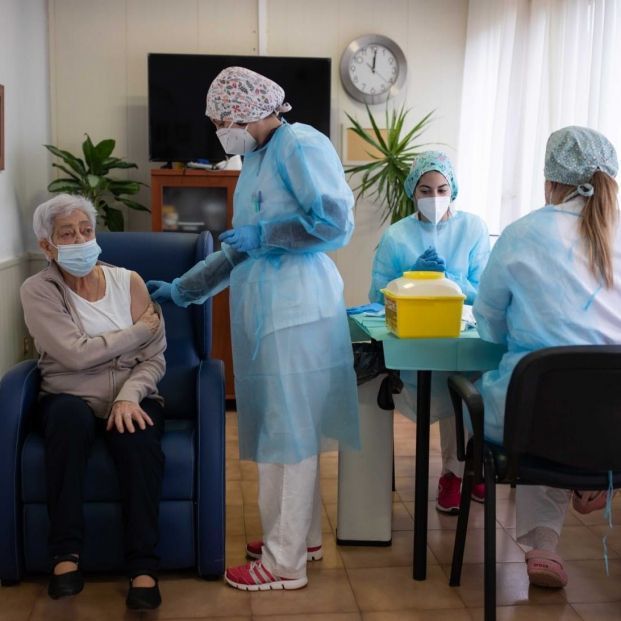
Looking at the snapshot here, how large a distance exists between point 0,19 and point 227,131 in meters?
2.09

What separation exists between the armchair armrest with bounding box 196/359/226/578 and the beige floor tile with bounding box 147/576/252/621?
1.9 inches

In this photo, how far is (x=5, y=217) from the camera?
163 inches

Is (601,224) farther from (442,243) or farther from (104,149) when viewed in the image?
(104,149)

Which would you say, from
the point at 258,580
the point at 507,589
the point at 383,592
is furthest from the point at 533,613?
the point at 258,580

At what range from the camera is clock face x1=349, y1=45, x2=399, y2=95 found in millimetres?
4816

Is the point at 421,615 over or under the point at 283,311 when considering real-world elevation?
under

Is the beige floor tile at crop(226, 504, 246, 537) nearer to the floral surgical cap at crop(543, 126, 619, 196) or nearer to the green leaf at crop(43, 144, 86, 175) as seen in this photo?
the floral surgical cap at crop(543, 126, 619, 196)

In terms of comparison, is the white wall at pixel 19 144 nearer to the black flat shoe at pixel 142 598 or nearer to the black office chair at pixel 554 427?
the black flat shoe at pixel 142 598

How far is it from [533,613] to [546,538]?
238mm

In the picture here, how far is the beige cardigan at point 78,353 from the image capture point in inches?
97.6

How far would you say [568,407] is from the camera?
196 cm

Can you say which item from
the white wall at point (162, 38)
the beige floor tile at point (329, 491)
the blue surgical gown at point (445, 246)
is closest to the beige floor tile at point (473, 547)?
the beige floor tile at point (329, 491)

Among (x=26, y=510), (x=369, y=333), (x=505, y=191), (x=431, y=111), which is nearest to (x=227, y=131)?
(x=369, y=333)

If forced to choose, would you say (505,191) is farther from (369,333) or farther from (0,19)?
(0,19)
